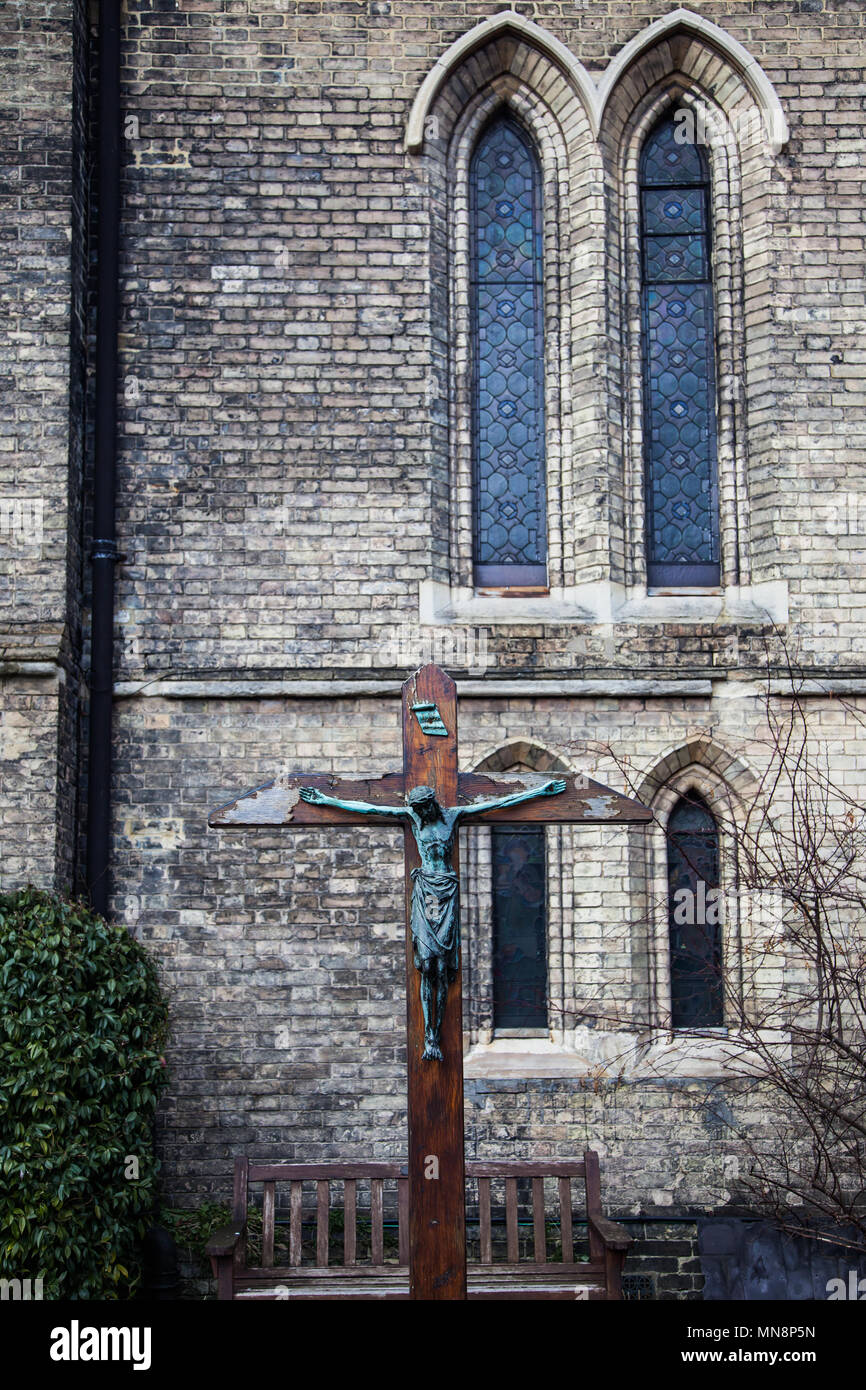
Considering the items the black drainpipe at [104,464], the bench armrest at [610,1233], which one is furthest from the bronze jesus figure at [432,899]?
the black drainpipe at [104,464]

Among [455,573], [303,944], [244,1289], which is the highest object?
[455,573]

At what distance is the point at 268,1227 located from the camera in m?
7.75

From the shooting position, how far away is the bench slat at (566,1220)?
25.0 ft

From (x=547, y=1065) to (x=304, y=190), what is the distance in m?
5.86

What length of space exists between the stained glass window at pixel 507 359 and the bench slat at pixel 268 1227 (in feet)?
13.7

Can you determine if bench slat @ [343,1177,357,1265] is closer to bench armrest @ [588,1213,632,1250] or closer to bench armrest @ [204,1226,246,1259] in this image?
bench armrest @ [204,1226,246,1259]

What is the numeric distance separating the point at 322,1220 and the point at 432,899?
9.82ft

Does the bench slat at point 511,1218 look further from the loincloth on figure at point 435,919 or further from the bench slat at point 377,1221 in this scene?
the loincloth on figure at point 435,919

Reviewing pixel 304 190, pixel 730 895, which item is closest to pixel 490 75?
pixel 304 190

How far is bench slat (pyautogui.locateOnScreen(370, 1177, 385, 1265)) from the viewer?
765cm

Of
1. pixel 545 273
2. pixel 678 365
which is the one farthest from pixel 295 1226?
pixel 545 273

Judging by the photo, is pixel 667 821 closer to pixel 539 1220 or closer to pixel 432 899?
pixel 539 1220

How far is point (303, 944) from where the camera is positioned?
9.19 meters

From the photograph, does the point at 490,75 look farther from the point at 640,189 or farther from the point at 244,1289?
the point at 244,1289
